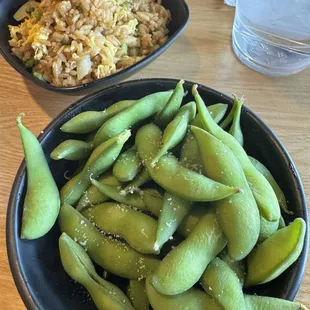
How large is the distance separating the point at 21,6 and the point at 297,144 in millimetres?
624

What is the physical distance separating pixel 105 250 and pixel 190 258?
12cm

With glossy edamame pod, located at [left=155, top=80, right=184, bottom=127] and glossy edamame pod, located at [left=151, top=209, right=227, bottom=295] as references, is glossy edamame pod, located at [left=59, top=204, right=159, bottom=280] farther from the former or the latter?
glossy edamame pod, located at [left=155, top=80, right=184, bottom=127]

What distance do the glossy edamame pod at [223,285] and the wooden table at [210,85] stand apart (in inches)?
12.3

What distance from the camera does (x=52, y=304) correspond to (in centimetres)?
57

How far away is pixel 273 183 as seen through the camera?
647 mm

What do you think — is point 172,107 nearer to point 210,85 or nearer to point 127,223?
point 127,223

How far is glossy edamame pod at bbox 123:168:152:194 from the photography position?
1.99ft

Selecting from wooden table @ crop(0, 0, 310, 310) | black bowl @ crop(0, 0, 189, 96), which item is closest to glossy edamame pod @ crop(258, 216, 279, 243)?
wooden table @ crop(0, 0, 310, 310)

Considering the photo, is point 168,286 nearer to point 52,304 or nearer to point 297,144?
point 52,304

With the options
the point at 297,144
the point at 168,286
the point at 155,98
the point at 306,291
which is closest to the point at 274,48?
the point at 297,144

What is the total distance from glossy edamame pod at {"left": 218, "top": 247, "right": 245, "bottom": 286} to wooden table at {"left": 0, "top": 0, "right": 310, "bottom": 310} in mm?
275

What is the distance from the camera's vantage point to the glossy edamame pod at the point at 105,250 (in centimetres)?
57

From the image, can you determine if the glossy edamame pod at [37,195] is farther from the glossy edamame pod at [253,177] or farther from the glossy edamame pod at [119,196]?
the glossy edamame pod at [253,177]

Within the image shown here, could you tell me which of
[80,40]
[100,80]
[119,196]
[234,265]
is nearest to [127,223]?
[119,196]
